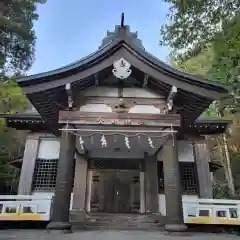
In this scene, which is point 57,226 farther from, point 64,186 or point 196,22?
point 196,22

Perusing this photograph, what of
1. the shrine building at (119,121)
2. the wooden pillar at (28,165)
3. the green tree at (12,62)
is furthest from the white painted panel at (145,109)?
the green tree at (12,62)

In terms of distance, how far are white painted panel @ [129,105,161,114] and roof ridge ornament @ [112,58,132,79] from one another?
1064 mm

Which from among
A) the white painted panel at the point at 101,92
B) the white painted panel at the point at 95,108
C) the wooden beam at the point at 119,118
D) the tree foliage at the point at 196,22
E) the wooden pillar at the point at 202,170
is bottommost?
the wooden pillar at the point at 202,170

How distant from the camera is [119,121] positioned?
775 cm

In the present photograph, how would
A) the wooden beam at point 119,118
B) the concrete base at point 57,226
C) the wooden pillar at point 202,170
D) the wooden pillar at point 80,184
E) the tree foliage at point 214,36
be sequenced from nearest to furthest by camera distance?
1. the tree foliage at point 214,36
2. the concrete base at point 57,226
3. the wooden beam at point 119,118
4. the wooden pillar at point 80,184
5. the wooden pillar at point 202,170

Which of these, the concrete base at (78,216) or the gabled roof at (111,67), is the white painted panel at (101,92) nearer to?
the gabled roof at (111,67)

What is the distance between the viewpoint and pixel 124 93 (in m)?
8.37

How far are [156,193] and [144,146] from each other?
2.04m

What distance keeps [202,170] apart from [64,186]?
602cm

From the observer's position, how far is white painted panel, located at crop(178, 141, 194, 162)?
35.1ft

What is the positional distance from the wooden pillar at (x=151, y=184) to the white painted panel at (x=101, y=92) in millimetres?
3741

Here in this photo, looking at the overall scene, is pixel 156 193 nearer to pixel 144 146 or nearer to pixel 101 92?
pixel 144 146

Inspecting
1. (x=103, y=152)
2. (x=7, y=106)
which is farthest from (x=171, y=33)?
(x=7, y=106)

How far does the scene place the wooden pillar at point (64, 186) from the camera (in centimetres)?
675
